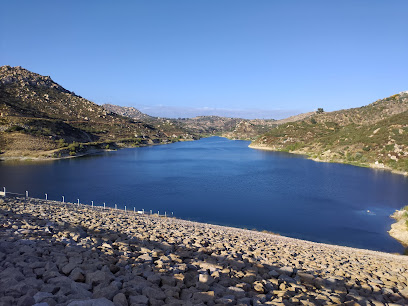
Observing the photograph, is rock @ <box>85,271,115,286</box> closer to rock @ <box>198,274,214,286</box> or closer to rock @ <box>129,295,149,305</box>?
rock @ <box>129,295,149,305</box>

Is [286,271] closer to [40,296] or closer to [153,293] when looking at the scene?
[153,293]

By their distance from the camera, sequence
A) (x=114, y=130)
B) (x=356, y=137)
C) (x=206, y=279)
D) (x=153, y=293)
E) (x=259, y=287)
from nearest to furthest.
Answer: (x=153, y=293) → (x=206, y=279) → (x=259, y=287) → (x=356, y=137) → (x=114, y=130)

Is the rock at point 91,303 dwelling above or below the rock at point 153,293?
above

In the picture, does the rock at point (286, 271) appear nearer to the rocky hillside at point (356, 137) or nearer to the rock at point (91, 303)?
the rock at point (91, 303)

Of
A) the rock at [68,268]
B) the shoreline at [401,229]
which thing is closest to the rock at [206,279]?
the rock at [68,268]

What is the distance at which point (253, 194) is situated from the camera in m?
46.6

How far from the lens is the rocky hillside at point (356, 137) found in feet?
258

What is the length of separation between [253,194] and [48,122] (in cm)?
8682

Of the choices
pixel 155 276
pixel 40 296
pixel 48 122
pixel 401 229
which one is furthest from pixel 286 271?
pixel 48 122

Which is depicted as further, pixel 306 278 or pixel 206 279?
pixel 306 278

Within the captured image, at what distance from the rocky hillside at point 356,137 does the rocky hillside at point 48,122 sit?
77.1 m

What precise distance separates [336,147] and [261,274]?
101 m

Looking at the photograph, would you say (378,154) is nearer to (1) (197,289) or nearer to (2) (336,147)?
(2) (336,147)

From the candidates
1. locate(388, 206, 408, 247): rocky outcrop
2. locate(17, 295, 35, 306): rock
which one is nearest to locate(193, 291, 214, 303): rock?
locate(17, 295, 35, 306): rock
